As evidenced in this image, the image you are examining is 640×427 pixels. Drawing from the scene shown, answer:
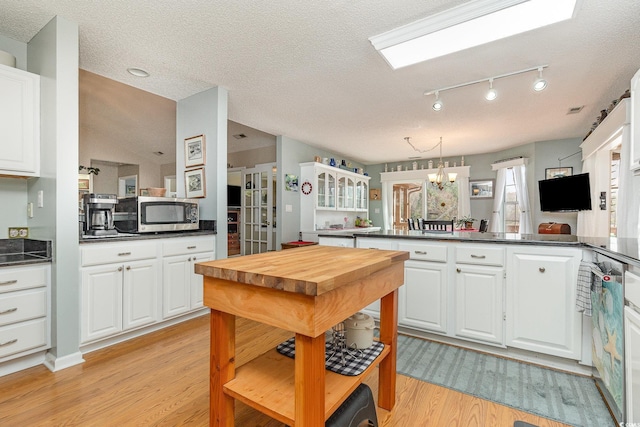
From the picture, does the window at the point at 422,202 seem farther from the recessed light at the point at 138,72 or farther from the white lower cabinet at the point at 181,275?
the recessed light at the point at 138,72

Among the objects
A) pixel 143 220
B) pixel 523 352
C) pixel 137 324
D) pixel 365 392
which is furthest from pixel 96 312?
pixel 523 352

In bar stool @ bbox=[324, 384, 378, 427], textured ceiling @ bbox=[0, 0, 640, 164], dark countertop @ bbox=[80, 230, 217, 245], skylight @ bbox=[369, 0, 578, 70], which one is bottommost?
bar stool @ bbox=[324, 384, 378, 427]

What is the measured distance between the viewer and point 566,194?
4.41 meters

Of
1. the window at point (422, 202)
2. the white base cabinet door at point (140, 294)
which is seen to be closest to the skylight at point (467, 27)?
the white base cabinet door at point (140, 294)

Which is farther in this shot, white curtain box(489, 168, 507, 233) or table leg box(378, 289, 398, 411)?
white curtain box(489, 168, 507, 233)

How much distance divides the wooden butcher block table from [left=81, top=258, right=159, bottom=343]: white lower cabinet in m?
1.61

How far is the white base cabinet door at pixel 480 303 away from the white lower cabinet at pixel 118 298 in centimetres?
262

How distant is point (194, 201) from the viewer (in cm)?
312

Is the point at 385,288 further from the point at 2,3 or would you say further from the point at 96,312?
the point at 2,3

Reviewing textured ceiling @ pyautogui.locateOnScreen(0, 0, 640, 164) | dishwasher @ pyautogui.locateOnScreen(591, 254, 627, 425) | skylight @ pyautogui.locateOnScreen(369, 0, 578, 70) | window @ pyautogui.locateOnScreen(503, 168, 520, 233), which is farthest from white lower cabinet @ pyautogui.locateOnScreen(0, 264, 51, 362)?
window @ pyautogui.locateOnScreen(503, 168, 520, 233)

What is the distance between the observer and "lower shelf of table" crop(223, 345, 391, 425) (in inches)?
42.4

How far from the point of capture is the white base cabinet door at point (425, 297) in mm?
2449

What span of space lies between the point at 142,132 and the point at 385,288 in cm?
607

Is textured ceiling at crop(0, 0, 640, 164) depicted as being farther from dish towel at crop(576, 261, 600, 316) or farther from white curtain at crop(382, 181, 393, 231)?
white curtain at crop(382, 181, 393, 231)
